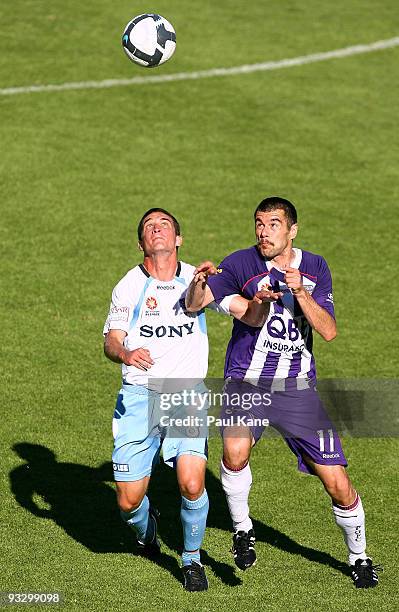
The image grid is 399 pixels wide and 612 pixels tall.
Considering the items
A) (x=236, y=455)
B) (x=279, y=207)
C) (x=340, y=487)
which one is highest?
(x=279, y=207)

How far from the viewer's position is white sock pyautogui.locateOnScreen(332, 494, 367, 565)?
9.59m

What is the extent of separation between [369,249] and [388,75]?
307 inches

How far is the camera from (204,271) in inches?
360

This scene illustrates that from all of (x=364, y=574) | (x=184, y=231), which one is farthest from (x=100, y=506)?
(x=184, y=231)

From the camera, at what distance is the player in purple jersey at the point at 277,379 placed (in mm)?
9508

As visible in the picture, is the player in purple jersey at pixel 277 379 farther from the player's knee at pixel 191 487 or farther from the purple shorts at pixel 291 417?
the player's knee at pixel 191 487

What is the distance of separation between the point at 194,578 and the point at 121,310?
2.32 meters

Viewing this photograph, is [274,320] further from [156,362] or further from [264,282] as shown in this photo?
[156,362]

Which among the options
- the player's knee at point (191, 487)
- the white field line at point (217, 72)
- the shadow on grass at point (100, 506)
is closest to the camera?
the player's knee at point (191, 487)

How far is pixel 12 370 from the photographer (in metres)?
14.0

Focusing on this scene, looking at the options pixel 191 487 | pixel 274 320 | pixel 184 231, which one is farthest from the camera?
pixel 184 231

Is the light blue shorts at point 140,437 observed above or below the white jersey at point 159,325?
below

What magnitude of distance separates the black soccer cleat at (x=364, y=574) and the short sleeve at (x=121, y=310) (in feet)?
9.25

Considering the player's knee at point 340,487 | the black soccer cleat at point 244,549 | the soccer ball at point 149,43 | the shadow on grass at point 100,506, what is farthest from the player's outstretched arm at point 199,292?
the soccer ball at point 149,43
